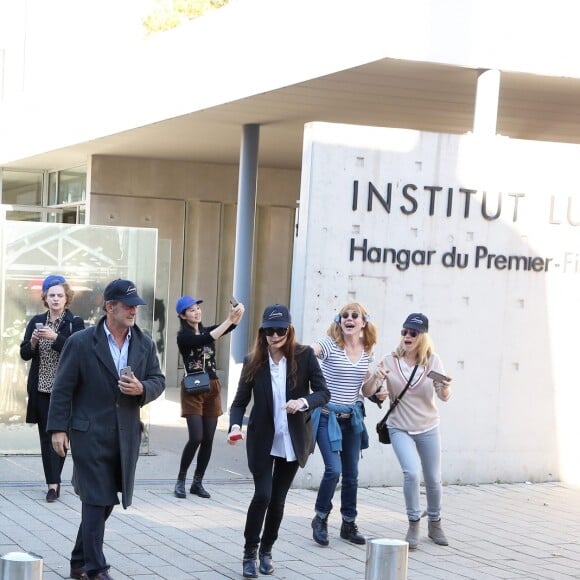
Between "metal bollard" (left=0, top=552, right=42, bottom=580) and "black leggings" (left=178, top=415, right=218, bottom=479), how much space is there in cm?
515

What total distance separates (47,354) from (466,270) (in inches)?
165

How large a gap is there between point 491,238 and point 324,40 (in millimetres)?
2670

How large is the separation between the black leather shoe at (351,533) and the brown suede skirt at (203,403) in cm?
186

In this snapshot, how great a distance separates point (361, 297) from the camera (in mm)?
10969

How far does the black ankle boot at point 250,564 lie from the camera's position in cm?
736

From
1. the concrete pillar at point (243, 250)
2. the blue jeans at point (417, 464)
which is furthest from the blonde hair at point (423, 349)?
the concrete pillar at point (243, 250)

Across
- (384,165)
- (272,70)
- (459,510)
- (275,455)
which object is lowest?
(459,510)

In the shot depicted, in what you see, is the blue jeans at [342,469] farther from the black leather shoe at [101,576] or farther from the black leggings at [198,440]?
the black leather shoe at [101,576]

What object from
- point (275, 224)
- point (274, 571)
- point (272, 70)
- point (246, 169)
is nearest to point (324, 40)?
point (272, 70)

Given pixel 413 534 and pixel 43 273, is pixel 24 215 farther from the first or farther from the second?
pixel 413 534

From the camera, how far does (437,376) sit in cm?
848

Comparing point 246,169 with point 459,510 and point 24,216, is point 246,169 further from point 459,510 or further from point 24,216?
point 24,216

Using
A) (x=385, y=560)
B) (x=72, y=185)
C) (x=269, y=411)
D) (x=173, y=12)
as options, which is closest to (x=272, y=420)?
(x=269, y=411)

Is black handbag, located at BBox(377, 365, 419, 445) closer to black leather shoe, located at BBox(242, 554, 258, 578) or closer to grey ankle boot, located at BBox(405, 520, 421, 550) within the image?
grey ankle boot, located at BBox(405, 520, 421, 550)
